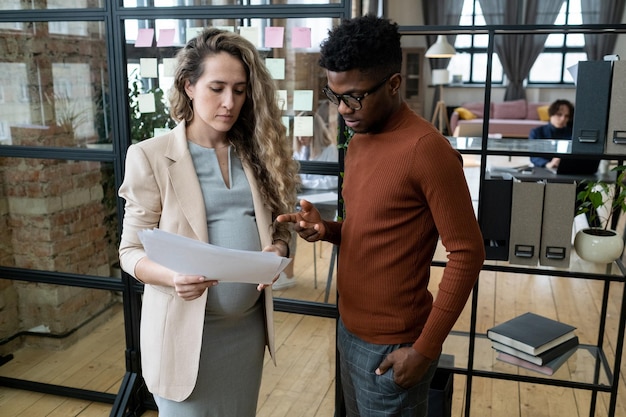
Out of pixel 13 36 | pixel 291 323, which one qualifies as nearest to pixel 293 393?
pixel 291 323

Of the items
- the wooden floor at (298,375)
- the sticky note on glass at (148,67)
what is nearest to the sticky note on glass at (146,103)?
the sticky note on glass at (148,67)

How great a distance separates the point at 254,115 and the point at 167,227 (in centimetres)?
39

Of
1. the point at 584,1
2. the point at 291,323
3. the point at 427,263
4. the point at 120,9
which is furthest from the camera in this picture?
the point at 584,1

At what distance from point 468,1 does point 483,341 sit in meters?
10.7

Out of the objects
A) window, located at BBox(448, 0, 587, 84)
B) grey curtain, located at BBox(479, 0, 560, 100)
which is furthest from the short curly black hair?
grey curtain, located at BBox(479, 0, 560, 100)

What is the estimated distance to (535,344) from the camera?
2221 mm

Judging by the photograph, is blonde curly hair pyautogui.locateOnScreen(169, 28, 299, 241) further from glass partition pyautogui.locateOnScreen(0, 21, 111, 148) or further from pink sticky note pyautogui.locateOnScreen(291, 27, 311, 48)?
glass partition pyautogui.locateOnScreen(0, 21, 111, 148)

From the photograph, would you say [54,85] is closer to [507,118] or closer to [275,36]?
[275,36]

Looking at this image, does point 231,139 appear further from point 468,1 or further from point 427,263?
point 468,1

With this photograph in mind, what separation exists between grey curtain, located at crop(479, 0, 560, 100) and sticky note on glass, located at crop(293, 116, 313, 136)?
1009cm

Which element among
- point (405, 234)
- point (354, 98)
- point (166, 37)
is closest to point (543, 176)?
point (405, 234)

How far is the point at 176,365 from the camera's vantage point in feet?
5.10

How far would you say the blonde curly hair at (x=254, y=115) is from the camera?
1.53 metres

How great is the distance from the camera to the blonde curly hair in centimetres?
153
